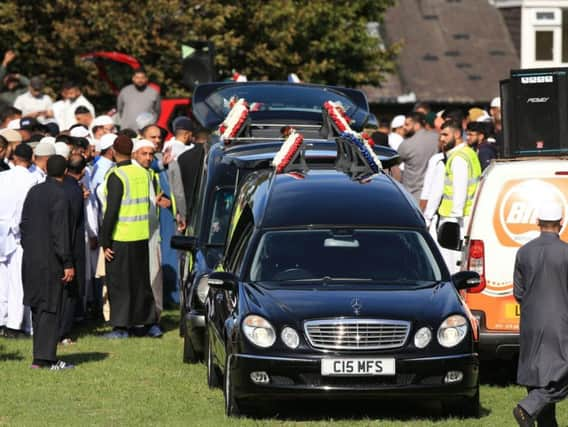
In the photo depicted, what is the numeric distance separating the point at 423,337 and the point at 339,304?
64 cm

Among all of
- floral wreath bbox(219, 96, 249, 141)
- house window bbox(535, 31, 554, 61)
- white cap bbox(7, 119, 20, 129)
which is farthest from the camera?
house window bbox(535, 31, 554, 61)

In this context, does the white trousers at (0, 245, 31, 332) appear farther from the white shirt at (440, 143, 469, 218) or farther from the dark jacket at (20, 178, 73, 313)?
the white shirt at (440, 143, 469, 218)

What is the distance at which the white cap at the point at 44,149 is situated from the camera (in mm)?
17469

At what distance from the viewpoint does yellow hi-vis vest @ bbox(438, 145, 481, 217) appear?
18.1m

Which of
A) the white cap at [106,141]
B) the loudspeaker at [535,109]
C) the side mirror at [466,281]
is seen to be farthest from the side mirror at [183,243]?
the white cap at [106,141]

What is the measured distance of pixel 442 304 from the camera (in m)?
12.2

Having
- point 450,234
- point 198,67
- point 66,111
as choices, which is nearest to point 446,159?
point 450,234

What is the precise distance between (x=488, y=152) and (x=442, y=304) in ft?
26.2

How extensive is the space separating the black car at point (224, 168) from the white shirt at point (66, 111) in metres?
6.88

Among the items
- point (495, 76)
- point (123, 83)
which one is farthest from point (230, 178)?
point (495, 76)

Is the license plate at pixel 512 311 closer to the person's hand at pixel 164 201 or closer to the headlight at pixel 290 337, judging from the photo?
the headlight at pixel 290 337

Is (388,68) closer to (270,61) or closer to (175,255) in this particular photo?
(270,61)

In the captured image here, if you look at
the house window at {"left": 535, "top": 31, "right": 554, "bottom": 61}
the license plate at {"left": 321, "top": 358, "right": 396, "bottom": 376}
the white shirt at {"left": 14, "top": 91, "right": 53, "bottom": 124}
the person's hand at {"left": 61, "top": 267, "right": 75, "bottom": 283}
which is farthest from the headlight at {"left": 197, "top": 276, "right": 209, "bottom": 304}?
the house window at {"left": 535, "top": 31, "right": 554, "bottom": 61}

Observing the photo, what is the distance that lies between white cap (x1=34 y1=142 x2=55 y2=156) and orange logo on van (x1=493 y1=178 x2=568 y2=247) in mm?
5518
